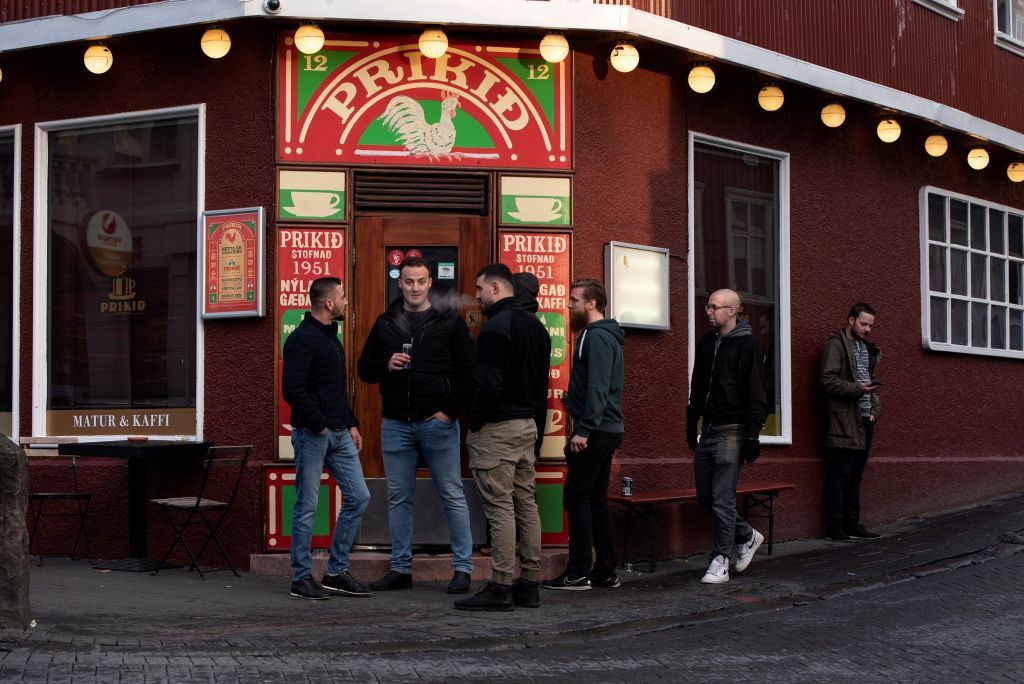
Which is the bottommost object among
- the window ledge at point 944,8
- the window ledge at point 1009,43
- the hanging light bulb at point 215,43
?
the hanging light bulb at point 215,43

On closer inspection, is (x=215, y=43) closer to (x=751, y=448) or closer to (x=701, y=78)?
(x=701, y=78)

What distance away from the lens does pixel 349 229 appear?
997cm

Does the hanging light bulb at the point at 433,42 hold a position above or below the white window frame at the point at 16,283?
above

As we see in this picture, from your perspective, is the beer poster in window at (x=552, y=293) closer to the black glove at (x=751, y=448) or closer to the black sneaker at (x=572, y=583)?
the black sneaker at (x=572, y=583)

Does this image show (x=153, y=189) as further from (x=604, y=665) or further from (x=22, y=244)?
(x=604, y=665)

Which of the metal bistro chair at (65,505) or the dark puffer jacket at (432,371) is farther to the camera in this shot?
the metal bistro chair at (65,505)

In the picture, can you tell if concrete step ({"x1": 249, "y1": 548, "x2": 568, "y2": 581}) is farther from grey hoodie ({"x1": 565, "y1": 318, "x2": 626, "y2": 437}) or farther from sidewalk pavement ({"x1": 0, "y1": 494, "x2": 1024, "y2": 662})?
grey hoodie ({"x1": 565, "y1": 318, "x2": 626, "y2": 437})

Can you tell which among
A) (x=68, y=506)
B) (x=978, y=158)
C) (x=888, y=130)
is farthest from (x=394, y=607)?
(x=978, y=158)

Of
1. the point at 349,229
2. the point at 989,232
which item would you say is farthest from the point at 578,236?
the point at 989,232

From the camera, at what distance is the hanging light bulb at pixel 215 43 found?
9969 millimetres

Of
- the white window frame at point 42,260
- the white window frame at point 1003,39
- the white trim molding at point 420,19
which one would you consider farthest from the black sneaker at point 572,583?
the white window frame at point 1003,39

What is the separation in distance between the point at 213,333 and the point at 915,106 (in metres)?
6.86

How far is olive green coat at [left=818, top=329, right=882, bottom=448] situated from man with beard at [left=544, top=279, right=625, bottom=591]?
3270 mm

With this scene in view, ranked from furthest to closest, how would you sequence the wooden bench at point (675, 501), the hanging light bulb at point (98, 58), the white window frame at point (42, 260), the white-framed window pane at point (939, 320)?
the white-framed window pane at point (939, 320) < the white window frame at point (42, 260) < the hanging light bulb at point (98, 58) < the wooden bench at point (675, 501)
